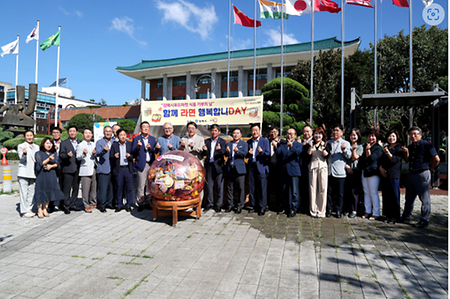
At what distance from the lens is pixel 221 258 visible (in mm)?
3998

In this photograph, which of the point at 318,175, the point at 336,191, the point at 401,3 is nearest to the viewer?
the point at 318,175

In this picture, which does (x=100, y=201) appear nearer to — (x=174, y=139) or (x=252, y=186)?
(x=174, y=139)

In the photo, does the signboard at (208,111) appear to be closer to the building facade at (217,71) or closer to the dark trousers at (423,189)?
the dark trousers at (423,189)

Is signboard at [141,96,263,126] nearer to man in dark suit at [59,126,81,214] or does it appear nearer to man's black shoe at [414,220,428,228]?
man in dark suit at [59,126,81,214]

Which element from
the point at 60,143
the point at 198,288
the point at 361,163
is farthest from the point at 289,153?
the point at 60,143

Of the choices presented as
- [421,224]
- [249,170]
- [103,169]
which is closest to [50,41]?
[103,169]

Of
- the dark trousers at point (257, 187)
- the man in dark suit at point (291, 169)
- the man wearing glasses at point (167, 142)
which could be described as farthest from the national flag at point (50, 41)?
the man in dark suit at point (291, 169)

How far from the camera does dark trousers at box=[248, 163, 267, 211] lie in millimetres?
6430

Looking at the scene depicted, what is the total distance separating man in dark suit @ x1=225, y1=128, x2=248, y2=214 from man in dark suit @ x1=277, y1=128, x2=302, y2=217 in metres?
0.92

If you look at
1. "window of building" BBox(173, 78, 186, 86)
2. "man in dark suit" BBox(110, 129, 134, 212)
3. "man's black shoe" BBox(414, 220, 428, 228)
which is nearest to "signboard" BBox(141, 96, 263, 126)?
"man in dark suit" BBox(110, 129, 134, 212)

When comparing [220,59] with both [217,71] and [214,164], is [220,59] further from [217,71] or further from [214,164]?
[214,164]

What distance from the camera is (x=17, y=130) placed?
Answer: 20734 mm

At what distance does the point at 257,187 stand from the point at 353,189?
2.16 m

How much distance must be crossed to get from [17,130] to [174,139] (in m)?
19.8
